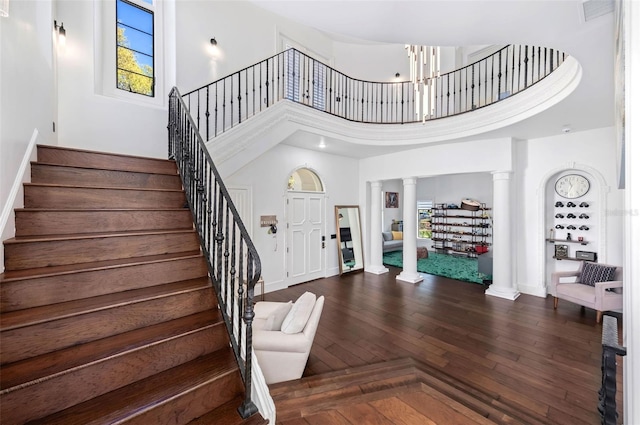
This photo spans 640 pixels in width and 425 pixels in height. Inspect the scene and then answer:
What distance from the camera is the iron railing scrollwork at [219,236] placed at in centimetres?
153

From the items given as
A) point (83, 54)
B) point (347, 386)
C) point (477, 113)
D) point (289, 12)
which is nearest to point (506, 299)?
point (477, 113)

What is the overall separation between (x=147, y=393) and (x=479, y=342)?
141 inches

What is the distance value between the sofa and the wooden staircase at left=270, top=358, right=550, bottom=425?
Answer: 22.5 ft

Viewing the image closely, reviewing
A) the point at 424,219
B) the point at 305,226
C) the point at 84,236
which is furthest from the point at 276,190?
the point at 424,219

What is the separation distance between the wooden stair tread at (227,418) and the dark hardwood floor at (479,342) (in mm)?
595

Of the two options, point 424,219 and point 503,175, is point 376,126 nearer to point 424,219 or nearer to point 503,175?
point 503,175

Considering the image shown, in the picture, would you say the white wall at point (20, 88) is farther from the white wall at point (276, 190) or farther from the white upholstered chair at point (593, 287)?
the white upholstered chair at point (593, 287)

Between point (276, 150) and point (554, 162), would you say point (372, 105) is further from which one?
point (554, 162)

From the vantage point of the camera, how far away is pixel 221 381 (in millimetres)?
1513

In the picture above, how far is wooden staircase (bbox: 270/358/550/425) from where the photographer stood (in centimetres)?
191

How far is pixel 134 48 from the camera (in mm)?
4172

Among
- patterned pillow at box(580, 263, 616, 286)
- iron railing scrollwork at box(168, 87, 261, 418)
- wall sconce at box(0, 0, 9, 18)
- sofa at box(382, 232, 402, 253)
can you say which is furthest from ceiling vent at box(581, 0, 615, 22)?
sofa at box(382, 232, 402, 253)

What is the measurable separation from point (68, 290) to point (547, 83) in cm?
539

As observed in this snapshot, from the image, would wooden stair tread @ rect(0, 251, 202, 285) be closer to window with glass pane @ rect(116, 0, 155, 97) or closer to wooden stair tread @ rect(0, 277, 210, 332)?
wooden stair tread @ rect(0, 277, 210, 332)
